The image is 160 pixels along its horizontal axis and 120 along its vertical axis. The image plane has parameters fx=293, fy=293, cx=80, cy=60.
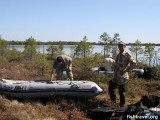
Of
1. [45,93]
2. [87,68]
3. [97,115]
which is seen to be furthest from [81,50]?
[97,115]

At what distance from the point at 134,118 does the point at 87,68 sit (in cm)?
648

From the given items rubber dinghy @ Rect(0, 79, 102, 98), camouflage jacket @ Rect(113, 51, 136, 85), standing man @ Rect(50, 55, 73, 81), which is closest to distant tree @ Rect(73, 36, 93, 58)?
standing man @ Rect(50, 55, 73, 81)

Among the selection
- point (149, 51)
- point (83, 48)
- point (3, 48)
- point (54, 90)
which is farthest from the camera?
point (3, 48)

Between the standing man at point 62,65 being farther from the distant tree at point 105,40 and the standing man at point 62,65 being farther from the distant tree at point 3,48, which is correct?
the distant tree at point 3,48

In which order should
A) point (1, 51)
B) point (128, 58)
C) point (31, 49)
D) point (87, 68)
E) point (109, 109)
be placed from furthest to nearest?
1. point (1, 51)
2. point (31, 49)
3. point (87, 68)
4. point (128, 58)
5. point (109, 109)

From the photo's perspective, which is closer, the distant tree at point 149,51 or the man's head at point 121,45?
the man's head at point 121,45

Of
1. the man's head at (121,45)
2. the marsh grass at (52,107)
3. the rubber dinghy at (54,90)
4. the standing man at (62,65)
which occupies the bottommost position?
the marsh grass at (52,107)

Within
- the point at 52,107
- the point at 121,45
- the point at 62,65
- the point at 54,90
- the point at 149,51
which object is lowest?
the point at 52,107

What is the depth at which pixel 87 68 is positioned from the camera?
12555mm

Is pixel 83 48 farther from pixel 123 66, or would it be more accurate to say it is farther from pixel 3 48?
pixel 123 66

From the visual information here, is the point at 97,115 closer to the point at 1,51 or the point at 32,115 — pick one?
the point at 32,115

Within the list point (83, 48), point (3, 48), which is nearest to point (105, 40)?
point (83, 48)

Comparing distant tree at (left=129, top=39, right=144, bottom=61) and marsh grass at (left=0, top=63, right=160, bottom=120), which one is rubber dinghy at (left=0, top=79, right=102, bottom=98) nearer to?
marsh grass at (left=0, top=63, right=160, bottom=120)

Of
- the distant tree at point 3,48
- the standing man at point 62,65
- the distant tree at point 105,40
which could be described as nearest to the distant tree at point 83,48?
the distant tree at point 105,40
